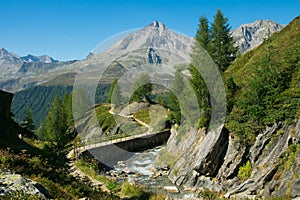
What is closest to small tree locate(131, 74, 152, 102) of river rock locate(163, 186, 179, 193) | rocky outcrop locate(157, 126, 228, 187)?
rocky outcrop locate(157, 126, 228, 187)

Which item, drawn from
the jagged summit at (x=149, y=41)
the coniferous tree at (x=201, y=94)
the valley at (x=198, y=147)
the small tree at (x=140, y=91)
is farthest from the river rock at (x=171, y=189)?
the small tree at (x=140, y=91)

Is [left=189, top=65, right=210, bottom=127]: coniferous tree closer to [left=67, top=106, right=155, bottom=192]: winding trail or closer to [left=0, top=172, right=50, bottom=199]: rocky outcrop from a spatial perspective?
[left=67, top=106, right=155, bottom=192]: winding trail

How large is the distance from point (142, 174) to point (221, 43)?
2892cm

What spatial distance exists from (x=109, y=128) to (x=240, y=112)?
119ft

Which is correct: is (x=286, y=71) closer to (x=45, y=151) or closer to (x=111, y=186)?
(x=111, y=186)

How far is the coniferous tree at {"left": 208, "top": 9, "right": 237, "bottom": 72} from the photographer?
45.2 m

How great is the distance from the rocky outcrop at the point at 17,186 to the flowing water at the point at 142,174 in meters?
12.9

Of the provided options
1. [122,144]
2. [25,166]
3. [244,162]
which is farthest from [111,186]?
[122,144]

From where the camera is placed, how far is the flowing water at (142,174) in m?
23.4

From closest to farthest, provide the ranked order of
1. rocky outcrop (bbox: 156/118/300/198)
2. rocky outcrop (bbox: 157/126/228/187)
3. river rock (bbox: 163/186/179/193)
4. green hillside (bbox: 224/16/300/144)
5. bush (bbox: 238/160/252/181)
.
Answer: rocky outcrop (bbox: 156/118/300/198) → green hillside (bbox: 224/16/300/144) → bush (bbox: 238/160/252/181) → river rock (bbox: 163/186/179/193) → rocky outcrop (bbox: 157/126/228/187)

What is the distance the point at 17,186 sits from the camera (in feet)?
28.1

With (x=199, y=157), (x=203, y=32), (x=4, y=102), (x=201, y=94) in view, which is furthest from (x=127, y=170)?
(x=203, y=32)

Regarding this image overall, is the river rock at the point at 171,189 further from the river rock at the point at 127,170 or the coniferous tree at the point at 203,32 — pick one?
the coniferous tree at the point at 203,32

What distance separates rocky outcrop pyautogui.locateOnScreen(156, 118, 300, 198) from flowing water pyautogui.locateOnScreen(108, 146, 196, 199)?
4.95 feet
